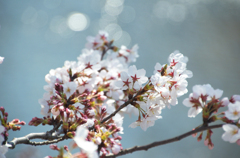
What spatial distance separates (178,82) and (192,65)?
2.59 m

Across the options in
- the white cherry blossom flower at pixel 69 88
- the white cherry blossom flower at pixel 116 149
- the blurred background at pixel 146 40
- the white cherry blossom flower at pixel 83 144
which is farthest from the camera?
the blurred background at pixel 146 40

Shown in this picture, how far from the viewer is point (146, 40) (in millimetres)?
2826

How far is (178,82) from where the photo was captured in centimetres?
48

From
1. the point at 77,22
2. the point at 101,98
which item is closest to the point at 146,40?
the point at 77,22

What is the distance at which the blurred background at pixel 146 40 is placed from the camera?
2.46m

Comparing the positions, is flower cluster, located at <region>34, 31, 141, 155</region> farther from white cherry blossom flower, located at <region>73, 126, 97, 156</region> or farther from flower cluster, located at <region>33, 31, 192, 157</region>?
white cherry blossom flower, located at <region>73, 126, 97, 156</region>

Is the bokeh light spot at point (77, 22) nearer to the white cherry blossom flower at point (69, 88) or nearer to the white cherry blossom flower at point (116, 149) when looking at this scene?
the white cherry blossom flower at point (69, 88)

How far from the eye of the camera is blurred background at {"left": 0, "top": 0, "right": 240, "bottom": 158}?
2.46 m

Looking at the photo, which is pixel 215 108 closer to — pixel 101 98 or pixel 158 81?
pixel 158 81

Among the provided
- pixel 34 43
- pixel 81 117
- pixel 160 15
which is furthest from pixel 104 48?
pixel 160 15

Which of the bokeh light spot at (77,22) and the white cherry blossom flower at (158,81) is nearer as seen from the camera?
the white cherry blossom flower at (158,81)

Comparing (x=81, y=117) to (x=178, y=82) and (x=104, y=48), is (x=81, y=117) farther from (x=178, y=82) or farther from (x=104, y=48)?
(x=104, y=48)

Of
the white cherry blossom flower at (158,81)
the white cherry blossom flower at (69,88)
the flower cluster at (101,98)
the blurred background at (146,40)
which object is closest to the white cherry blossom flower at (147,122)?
the flower cluster at (101,98)

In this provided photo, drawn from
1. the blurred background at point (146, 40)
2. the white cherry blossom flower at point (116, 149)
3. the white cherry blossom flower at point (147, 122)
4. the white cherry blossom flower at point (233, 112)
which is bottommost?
the white cherry blossom flower at point (116, 149)
